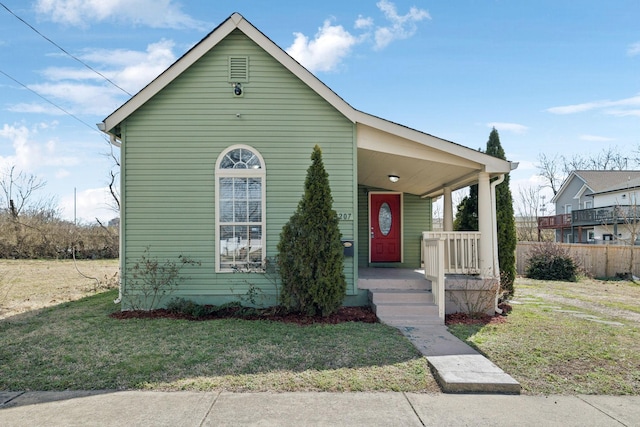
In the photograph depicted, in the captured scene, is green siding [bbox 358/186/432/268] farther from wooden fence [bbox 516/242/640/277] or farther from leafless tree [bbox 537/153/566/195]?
leafless tree [bbox 537/153/566/195]

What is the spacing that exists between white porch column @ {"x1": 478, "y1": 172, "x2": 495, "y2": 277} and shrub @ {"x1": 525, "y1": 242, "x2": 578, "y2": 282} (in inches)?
368

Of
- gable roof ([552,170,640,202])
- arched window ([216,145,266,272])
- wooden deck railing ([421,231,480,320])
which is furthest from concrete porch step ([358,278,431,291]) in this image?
gable roof ([552,170,640,202])

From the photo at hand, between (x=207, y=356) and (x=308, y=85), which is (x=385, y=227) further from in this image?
(x=207, y=356)

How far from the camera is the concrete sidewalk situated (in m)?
3.54

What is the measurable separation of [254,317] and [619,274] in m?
15.4

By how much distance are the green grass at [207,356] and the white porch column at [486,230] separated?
9.10 feet

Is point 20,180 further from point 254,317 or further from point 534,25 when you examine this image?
point 534,25

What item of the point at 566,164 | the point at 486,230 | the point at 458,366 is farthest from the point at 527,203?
the point at 458,366

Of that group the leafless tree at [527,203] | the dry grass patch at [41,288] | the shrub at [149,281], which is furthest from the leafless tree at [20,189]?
the leafless tree at [527,203]

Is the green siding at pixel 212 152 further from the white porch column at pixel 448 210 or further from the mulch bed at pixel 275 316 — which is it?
the white porch column at pixel 448 210

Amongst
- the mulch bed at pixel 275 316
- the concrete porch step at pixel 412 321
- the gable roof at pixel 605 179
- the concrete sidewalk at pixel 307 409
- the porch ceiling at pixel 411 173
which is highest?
the gable roof at pixel 605 179

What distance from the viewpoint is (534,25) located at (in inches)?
434

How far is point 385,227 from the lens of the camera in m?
12.1

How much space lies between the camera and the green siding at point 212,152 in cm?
791
